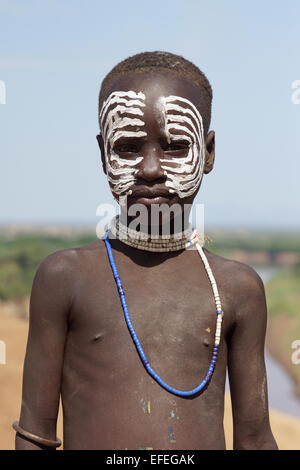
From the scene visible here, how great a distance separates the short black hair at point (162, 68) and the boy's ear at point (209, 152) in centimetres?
6

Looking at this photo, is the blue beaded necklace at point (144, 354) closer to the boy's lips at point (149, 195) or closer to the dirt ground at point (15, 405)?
the boy's lips at point (149, 195)

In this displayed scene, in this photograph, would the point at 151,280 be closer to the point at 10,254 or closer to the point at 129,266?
the point at 129,266

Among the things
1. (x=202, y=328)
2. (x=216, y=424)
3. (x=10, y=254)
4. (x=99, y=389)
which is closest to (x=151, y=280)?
(x=202, y=328)

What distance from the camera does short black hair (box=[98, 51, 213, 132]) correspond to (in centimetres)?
273

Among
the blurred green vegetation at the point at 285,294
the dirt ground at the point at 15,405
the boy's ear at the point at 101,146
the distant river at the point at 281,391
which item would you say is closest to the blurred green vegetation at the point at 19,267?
the dirt ground at the point at 15,405

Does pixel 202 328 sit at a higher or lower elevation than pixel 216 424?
higher

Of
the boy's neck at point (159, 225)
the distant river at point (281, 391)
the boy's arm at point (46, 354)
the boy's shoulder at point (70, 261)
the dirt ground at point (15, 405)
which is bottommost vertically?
the distant river at point (281, 391)

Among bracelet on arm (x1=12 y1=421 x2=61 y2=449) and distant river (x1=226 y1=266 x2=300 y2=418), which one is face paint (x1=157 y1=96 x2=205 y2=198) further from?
distant river (x1=226 y1=266 x2=300 y2=418)

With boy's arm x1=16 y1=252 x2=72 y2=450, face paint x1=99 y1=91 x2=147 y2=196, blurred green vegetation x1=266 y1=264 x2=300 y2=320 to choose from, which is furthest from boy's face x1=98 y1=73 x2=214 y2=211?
blurred green vegetation x1=266 y1=264 x2=300 y2=320

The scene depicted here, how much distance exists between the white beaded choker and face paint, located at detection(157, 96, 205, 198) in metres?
0.22

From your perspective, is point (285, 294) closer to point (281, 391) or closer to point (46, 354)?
point (281, 391)

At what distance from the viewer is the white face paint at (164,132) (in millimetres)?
2584
